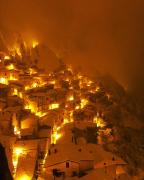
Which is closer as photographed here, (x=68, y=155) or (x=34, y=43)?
(x=68, y=155)

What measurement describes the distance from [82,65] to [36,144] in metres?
37.5

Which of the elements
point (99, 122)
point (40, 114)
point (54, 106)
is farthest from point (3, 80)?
point (99, 122)

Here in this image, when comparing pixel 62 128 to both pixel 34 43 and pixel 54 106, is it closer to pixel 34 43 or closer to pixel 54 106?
pixel 54 106

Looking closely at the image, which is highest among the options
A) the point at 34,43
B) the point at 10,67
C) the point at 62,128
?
the point at 34,43

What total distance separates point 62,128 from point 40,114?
589 centimetres

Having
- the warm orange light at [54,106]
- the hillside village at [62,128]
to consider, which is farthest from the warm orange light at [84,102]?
the warm orange light at [54,106]

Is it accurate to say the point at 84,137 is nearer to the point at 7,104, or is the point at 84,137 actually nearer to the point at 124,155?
the point at 124,155

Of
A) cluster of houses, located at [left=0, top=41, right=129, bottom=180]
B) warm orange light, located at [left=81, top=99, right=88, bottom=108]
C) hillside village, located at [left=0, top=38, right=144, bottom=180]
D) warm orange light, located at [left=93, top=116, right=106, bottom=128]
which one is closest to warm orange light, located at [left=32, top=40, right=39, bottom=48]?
cluster of houses, located at [left=0, top=41, right=129, bottom=180]

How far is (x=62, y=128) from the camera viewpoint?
2962 cm

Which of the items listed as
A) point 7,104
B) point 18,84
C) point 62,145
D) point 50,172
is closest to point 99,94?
point 18,84

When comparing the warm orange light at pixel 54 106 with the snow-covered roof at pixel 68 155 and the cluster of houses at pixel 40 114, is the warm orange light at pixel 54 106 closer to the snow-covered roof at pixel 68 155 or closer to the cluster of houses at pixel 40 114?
the cluster of houses at pixel 40 114

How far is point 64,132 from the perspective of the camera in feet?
92.5

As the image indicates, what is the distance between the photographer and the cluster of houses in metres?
21.7

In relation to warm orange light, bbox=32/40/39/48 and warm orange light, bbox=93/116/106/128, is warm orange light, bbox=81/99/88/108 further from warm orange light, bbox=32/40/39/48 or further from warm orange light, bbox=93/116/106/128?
warm orange light, bbox=32/40/39/48
